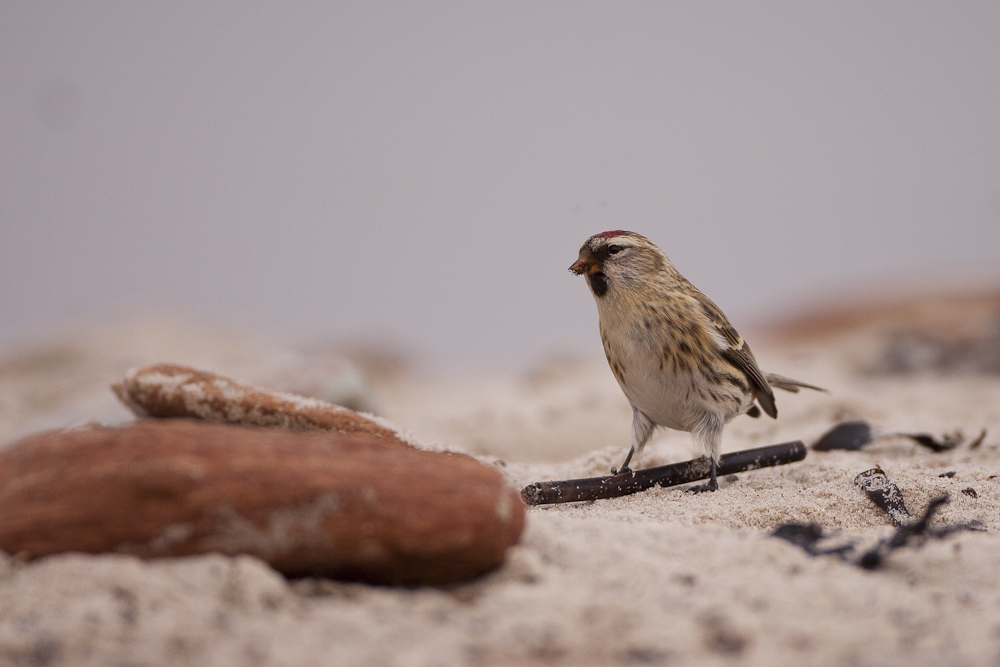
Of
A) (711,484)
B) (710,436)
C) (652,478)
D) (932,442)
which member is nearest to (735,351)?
(710,436)

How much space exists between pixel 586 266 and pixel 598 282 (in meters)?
0.10

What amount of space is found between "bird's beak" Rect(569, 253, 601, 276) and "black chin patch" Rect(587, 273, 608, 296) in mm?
30

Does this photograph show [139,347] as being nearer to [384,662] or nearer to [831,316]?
[384,662]

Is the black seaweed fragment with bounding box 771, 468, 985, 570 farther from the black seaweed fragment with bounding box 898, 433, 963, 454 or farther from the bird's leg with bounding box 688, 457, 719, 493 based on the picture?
the black seaweed fragment with bounding box 898, 433, 963, 454

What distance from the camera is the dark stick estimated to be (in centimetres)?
315

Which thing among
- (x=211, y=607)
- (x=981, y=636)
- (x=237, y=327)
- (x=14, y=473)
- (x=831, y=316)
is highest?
(x=237, y=327)

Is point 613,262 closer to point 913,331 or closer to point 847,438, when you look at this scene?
point 847,438

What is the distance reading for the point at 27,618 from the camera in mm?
1685

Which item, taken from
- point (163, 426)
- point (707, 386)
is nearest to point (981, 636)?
point (707, 386)

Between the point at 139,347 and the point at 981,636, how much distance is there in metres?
12.4

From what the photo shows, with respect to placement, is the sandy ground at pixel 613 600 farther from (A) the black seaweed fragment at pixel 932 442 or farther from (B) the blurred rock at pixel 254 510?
(A) the black seaweed fragment at pixel 932 442

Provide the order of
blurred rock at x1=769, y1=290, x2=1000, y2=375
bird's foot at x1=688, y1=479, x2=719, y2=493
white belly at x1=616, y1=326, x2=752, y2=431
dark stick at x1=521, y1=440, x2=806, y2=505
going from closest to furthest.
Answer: dark stick at x1=521, y1=440, x2=806, y2=505, bird's foot at x1=688, y1=479, x2=719, y2=493, white belly at x1=616, y1=326, x2=752, y2=431, blurred rock at x1=769, y1=290, x2=1000, y2=375

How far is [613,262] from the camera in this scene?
367 centimetres

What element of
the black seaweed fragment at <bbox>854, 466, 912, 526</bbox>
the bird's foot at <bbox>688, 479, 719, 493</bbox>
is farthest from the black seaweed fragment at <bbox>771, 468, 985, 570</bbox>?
the bird's foot at <bbox>688, 479, 719, 493</bbox>
